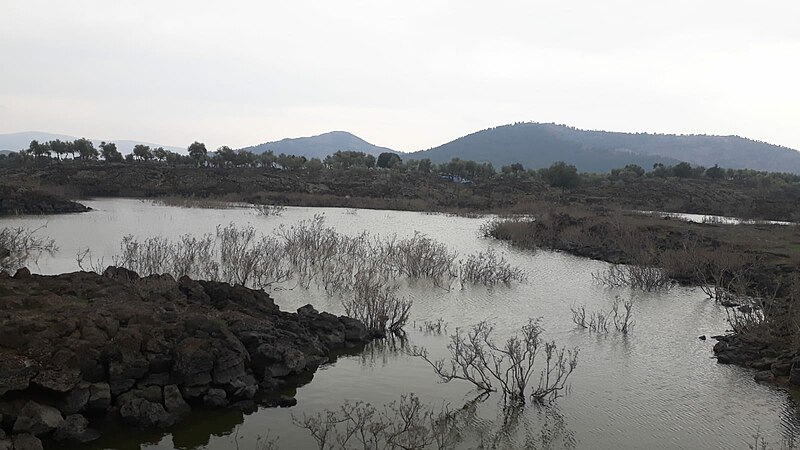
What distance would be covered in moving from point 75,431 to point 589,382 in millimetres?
8292

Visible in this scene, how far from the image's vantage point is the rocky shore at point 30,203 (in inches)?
1372

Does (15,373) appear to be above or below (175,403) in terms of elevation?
above

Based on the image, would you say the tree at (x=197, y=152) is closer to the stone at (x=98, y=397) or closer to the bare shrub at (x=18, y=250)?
the bare shrub at (x=18, y=250)

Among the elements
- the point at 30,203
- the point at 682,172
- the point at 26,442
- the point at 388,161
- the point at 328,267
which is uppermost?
the point at 388,161

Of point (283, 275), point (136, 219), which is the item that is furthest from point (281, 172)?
point (283, 275)

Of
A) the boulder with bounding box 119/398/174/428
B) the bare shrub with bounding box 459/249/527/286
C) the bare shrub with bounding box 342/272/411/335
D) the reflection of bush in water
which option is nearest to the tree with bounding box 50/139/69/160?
the bare shrub with bounding box 459/249/527/286

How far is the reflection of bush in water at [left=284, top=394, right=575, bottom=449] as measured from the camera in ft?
26.2

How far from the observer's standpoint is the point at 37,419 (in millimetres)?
7570

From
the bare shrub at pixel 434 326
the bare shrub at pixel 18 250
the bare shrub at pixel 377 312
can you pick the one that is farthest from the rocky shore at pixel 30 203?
the bare shrub at pixel 434 326

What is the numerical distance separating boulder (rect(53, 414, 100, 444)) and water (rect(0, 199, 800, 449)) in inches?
9.1

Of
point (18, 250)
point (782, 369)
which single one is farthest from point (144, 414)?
point (18, 250)

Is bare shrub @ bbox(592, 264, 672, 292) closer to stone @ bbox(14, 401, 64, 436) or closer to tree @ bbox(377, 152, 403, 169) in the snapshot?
stone @ bbox(14, 401, 64, 436)

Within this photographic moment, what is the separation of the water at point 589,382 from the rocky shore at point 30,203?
18.2 meters

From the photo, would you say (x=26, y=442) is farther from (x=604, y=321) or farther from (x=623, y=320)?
(x=623, y=320)
